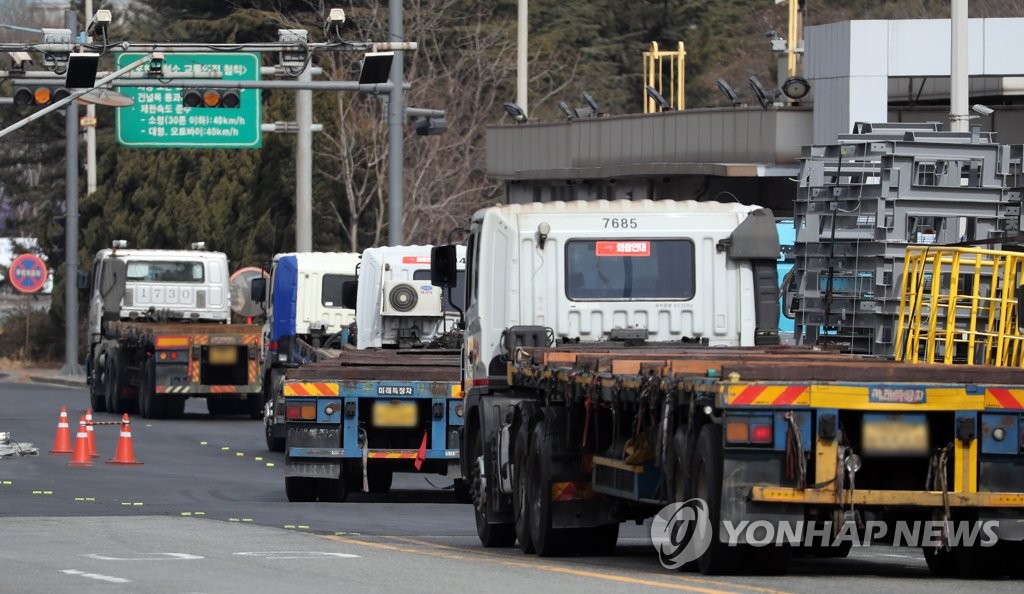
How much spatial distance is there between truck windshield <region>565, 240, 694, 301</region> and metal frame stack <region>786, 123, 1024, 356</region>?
7233mm

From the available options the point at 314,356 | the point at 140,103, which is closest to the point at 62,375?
the point at 140,103

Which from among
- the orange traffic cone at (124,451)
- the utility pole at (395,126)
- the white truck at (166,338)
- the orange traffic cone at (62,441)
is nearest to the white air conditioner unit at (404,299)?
the orange traffic cone at (124,451)

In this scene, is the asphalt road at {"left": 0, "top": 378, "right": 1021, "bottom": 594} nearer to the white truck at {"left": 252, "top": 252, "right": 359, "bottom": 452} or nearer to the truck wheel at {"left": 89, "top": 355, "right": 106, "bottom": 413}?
the white truck at {"left": 252, "top": 252, "right": 359, "bottom": 452}

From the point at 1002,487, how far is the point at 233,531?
6606 millimetres

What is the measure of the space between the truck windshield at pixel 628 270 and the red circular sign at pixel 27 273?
110ft

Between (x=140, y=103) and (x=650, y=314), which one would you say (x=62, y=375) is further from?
(x=650, y=314)

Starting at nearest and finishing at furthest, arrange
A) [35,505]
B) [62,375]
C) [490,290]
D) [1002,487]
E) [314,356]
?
[1002,487], [490,290], [35,505], [314,356], [62,375]

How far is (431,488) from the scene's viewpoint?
23.4 m

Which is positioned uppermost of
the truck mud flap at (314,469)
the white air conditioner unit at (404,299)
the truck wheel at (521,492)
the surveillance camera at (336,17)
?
the surveillance camera at (336,17)

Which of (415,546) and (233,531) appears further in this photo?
(233,531)

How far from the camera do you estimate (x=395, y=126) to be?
3353 centimetres

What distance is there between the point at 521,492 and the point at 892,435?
149 inches

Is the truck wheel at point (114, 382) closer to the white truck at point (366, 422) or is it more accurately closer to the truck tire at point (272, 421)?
the truck tire at point (272, 421)

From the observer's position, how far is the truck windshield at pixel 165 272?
40188 mm
